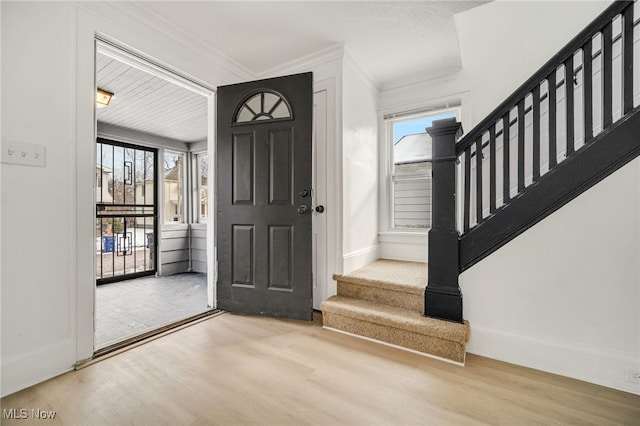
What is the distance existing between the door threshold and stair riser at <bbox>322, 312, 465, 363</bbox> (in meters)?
1.16

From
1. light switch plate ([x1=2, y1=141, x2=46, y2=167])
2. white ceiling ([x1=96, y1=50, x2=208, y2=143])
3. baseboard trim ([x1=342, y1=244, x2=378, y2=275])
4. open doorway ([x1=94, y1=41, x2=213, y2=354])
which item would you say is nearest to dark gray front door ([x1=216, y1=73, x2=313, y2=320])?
open doorway ([x1=94, y1=41, x2=213, y2=354])

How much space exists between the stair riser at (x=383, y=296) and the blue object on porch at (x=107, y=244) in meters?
3.84

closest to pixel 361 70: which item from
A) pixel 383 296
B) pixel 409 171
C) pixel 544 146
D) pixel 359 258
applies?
pixel 409 171

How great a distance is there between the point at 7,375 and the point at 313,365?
5.47 feet

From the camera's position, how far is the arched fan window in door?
2461mm

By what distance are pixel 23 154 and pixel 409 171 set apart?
3341mm

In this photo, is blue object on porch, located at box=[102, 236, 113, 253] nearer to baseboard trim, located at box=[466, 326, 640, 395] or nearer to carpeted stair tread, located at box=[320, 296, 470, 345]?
carpeted stair tread, located at box=[320, 296, 470, 345]

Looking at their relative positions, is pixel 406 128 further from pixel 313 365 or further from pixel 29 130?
pixel 29 130

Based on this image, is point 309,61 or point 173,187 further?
point 173,187

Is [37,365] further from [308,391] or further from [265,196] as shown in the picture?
[265,196]

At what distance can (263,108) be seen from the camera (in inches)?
99.0

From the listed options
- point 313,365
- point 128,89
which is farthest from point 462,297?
point 128,89

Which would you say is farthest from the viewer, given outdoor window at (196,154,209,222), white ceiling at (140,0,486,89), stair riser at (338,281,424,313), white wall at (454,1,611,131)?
outdoor window at (196,154,209,222)

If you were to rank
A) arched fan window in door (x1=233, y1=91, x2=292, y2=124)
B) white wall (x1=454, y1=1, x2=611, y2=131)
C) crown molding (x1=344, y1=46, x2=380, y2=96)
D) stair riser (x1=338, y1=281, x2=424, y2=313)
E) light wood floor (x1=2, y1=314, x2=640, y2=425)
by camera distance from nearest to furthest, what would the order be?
1. light wood floor (x1=2, y1=314, x2=640, y2=425)
2. white wall (x1=454, y1=1, x2=611, y2=131)
3. stair riser (x1=338, y1=281, x2=424, y2=313)
4. arched fan window in door (x1=233, y1=91, x2=292, y2=124)
5. crown molding (x1=344, y1=46, x2=380, y2=96)
